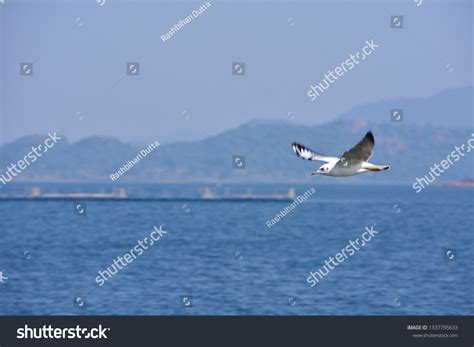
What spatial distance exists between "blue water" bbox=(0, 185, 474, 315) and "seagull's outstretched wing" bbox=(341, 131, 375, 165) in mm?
19470

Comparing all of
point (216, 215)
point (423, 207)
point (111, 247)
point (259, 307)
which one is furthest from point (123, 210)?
point (259, 307)

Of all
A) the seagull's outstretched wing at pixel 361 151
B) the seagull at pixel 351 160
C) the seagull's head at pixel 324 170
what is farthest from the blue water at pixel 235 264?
the seagull's outstretched wing at pixel 361 151

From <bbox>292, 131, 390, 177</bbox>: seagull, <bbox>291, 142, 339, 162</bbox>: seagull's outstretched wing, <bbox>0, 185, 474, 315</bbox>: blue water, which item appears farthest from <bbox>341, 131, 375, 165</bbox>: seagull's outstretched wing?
<bbox>0, 185, 474, 315</bbox>: blue water

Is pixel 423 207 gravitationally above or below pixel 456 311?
above

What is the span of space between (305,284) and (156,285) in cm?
834

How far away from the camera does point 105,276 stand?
49875 millimetres

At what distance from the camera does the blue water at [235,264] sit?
47.0 m

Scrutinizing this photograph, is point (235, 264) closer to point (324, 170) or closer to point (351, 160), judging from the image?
point (324, 170)

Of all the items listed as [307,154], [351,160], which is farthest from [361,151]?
[307,154]

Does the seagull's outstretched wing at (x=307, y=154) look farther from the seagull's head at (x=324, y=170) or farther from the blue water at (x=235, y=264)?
the blue water at (x=235, y=264)

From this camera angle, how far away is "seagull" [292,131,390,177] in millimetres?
24000

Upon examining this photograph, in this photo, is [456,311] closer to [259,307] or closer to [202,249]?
[259,307]

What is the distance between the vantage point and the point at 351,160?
24.9 m
